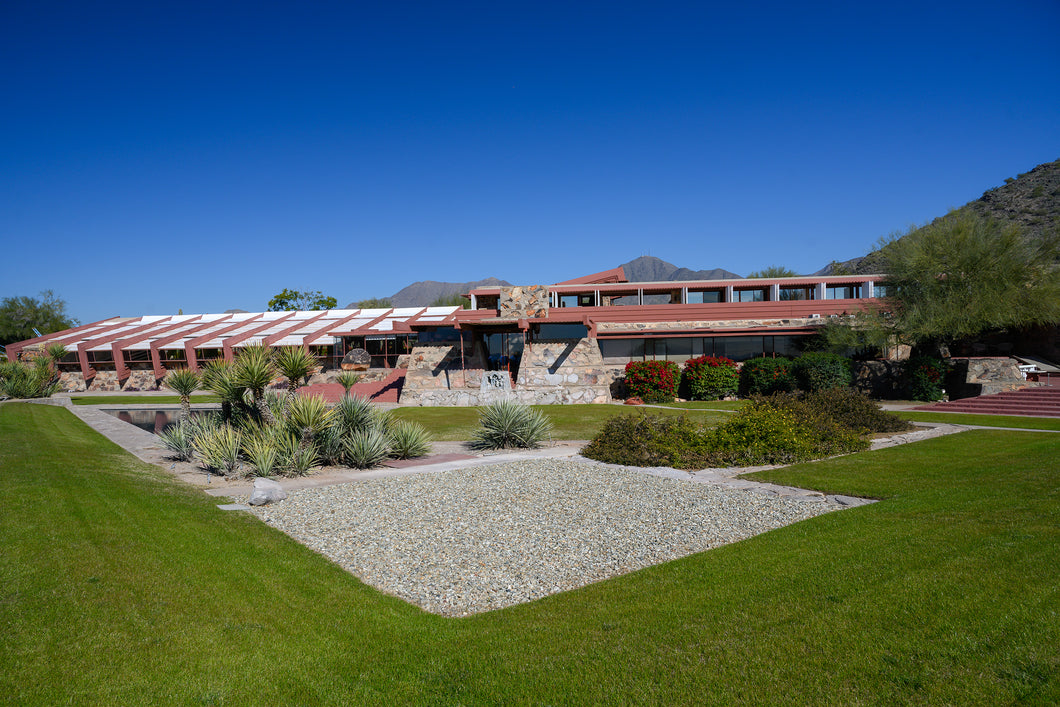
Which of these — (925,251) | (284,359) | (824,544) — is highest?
(925,251)

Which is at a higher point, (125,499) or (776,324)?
(776,324)

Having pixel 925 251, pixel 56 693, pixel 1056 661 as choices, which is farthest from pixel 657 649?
pixel 925 251

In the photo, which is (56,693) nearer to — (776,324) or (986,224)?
(776,324)

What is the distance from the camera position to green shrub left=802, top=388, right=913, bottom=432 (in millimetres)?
14438

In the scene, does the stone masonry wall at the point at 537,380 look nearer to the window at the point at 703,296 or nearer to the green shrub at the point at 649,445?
the window at the point at 703,296

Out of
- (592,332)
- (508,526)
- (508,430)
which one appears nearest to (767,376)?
(592,332)

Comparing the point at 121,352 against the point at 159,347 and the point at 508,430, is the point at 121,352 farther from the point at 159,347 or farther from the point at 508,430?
the point at 508,430

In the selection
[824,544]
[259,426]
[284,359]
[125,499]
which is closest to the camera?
[824,544]

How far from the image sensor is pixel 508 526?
7684mm

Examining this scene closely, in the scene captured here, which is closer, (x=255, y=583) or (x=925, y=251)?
(x=255, y=583)

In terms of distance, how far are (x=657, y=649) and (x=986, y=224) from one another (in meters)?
25.3

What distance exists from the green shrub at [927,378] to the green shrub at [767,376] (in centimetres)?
399

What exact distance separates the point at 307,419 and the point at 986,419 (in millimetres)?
17331

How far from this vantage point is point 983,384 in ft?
66.1
